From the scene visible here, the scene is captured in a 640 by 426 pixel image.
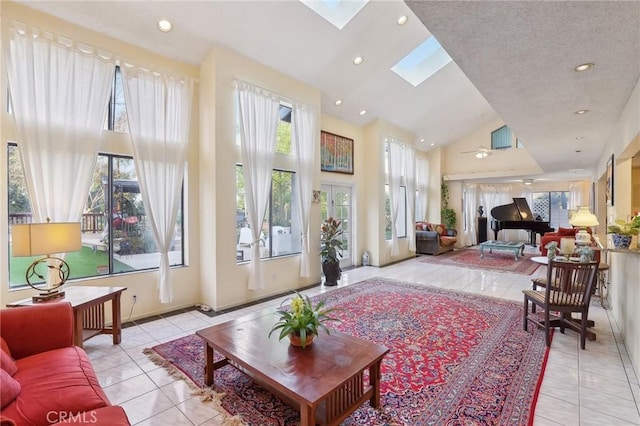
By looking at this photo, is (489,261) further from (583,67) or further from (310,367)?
(310,367)

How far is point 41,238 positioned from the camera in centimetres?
259

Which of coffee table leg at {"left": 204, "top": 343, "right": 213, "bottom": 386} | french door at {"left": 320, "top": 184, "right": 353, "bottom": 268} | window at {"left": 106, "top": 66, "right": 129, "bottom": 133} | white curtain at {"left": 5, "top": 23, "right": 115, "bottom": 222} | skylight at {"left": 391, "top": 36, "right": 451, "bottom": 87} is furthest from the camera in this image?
french door at {"left": 320, "top": 184, "right": 353, "bottom": 268}

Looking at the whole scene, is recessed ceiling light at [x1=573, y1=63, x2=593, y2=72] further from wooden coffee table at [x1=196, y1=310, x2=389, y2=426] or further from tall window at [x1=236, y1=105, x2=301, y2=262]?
tall window at [x1=236, y1=105, x2=301, y2=262]

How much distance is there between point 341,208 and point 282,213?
222 centimetres

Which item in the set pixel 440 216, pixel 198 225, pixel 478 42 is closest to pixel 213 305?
pixel 198 225

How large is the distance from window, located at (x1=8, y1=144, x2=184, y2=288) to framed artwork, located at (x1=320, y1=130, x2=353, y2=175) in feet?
12.2

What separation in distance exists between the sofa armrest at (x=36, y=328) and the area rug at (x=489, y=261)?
779 centimetres

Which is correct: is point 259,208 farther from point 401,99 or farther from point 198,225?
point 401,99

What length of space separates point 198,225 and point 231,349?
8.95 feet

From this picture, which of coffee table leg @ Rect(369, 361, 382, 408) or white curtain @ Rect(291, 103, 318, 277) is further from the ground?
white curtain @ Rect(291, 103, 318, 277)

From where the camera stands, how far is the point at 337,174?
277 inches

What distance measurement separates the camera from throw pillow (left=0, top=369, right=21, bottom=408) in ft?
4.91

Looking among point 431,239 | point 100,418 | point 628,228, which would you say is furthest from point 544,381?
point 431,239

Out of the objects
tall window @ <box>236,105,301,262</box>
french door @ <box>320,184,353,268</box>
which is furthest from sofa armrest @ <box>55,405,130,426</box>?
french door @ <box>320,184,353,268</box>
